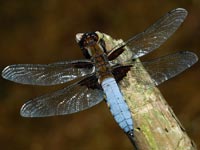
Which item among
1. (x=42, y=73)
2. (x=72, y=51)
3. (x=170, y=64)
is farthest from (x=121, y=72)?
(x=72, y=51)

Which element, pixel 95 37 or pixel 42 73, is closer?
pixel 95 37

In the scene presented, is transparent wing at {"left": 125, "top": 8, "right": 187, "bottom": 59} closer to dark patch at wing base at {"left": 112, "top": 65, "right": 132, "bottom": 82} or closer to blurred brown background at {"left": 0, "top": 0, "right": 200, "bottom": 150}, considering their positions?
dark patch at wing base at {"left": 112, "top": 65, "right": 132, "bottom": 82}

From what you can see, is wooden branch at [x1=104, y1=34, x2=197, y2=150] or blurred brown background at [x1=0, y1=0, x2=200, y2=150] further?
blurred brown background at [x1=0, y1=0, x2=200, y2=150]

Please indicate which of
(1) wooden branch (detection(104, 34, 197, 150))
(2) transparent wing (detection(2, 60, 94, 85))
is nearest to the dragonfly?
(2) transparent wing (detection(2, 60, 94, 85))

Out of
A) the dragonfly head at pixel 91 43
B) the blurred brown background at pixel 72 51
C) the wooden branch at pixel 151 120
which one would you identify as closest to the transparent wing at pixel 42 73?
the dragonfly head at pixel 91 43

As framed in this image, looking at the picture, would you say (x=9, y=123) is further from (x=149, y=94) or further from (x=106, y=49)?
(x=149, y=94)

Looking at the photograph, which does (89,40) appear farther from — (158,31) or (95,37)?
(158,31)

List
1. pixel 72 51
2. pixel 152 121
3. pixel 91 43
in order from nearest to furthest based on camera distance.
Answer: pixel 152 121, pixel 91 43, pixel 72 51
